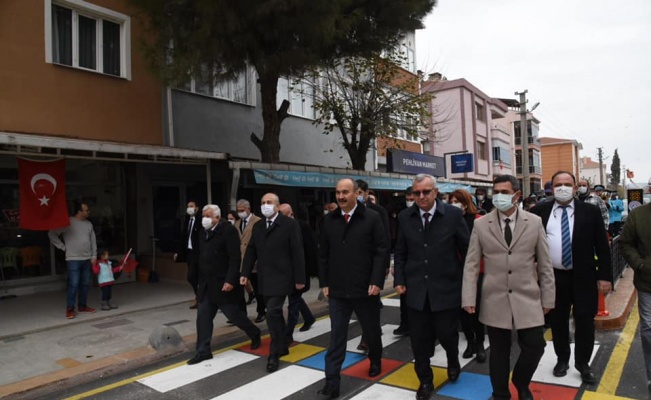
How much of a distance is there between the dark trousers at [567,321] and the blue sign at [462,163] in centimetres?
1839

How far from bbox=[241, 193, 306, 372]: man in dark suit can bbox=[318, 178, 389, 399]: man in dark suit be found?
74 centimetres

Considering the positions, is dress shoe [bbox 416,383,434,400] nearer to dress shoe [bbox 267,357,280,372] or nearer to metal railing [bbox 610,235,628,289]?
dress shoe [bbox 267,357,280,372]

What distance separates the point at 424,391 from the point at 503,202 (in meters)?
1.81

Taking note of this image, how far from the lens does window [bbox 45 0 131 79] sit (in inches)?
385

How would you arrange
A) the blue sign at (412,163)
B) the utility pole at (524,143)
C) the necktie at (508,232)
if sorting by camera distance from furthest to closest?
the utility pole at (524,143) < the blue sign at (412,163) < the necktie at (508,232)

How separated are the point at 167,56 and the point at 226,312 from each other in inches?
267

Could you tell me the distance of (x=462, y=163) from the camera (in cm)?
2270

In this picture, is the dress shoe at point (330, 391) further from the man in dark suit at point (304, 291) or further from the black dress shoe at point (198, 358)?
the black dress shoe at point (198, 358)

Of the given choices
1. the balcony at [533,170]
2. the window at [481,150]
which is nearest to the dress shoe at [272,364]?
the window at [481,150]

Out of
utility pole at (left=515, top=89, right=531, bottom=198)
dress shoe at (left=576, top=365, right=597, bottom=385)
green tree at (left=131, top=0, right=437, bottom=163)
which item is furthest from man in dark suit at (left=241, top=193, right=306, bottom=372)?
utility pole at (left=515, top=89, right=531, bottom=198)

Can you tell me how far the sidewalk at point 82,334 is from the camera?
5288 millimetres

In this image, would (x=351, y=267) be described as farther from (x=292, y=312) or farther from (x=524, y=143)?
(x=524, y=143)

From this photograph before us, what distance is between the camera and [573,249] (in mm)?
4449

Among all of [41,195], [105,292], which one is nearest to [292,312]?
[105,292]
